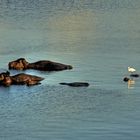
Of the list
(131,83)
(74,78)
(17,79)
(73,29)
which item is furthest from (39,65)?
(73,29)

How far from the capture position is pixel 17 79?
2296 inches

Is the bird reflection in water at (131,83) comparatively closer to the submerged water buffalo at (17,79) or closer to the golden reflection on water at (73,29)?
the submerged water buffalo at (17,79)

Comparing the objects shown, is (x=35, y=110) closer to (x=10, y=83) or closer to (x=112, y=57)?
(x=10, y=83)

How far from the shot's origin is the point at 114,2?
142 m

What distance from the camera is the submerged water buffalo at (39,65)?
63969mm

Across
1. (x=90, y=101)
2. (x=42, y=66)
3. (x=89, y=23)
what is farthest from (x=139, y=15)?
(x=90, y=101)

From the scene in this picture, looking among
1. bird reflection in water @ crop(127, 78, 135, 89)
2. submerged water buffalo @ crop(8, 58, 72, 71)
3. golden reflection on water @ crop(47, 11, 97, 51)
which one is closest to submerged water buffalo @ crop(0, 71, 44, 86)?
submerged water buffalo @ crop(8, 58, 72, 71)

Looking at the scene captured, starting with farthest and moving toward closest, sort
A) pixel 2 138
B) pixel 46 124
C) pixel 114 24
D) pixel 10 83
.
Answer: pixel 114 24, pixel 10 83, pixel 46 124, pixel 2 138

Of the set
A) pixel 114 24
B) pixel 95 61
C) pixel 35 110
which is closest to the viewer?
pixel 35 110

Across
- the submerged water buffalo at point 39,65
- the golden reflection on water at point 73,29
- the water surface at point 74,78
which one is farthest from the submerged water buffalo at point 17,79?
the golden reflection on water at point 73,29

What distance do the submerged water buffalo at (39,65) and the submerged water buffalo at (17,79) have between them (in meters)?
5.22

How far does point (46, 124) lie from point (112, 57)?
965 inches

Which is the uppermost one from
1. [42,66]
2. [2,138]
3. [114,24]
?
[114,24]

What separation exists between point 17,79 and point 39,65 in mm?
6223
